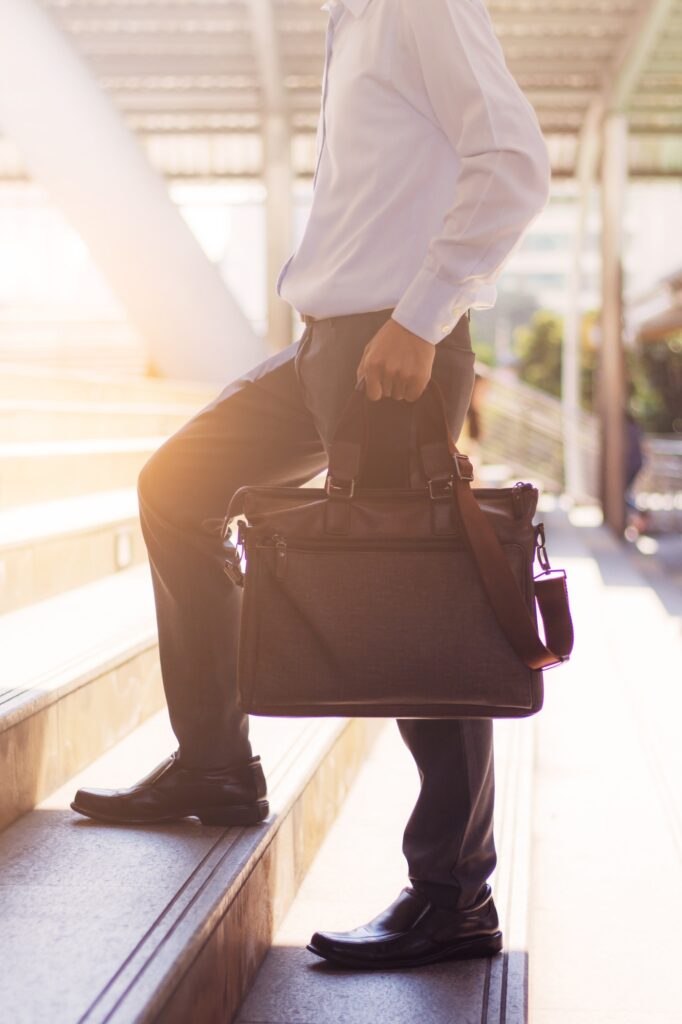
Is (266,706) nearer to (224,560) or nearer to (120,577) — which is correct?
(224,560)

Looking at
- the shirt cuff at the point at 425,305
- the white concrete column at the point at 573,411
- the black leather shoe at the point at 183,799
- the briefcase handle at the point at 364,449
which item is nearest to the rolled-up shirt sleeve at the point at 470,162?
the shirt cuff at the point at 425,305

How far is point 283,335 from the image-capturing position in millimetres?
11289

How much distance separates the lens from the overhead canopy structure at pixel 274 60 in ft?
30.8

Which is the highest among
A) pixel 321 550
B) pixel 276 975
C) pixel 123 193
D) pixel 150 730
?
pixel 123 193

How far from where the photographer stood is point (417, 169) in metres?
1.72

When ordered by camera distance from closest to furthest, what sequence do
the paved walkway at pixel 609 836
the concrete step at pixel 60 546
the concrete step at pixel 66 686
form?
the concrete step at pixel 66 686 → the paved walkway at pixel 609 836 → the concrete step at pixel 60 546

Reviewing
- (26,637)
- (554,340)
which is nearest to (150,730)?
(26,637)

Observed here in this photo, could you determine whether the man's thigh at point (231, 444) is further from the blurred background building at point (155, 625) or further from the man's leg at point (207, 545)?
the blurred background building at point (155, 625)

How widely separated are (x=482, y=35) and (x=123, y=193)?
640 cm

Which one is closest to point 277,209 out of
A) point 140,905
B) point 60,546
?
point 60,546

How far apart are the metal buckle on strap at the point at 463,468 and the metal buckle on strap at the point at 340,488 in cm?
15

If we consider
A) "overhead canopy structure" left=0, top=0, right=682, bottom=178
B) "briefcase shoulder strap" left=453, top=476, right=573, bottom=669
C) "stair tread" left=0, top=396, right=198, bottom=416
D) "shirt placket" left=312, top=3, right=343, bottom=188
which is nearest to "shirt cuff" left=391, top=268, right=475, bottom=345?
"briefcase shoulder strap" left=453, top=476, right=573, bottom=669

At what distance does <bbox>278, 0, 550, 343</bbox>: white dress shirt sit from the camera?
1.61 meters

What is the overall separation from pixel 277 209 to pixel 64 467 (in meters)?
7.65
